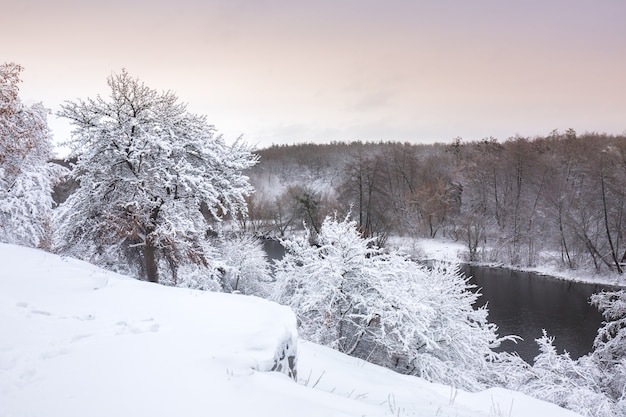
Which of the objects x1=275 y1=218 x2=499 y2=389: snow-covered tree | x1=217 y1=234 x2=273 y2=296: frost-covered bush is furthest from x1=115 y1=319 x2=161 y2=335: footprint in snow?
x1=217 y1=234 x2=273 y2=296: frost-covered bush

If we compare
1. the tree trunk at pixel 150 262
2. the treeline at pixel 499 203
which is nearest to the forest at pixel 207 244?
the tree trunk at pixel 150 262

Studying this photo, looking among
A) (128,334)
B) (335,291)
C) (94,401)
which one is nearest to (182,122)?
(335,291)

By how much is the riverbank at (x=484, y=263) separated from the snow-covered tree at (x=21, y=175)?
835 inches

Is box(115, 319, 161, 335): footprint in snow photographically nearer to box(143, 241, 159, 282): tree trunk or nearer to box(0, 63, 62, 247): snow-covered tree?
A: box(143, 241, 159, 282): tree trunk

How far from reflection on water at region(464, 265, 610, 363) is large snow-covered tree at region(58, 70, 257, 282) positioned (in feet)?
56.9

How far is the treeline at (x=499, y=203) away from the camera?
36.1 m

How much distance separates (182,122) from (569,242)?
124ft

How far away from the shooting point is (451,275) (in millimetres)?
15938

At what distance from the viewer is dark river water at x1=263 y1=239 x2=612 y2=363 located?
815 inches

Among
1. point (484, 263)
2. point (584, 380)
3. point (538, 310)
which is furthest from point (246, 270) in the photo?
point (484, 263)

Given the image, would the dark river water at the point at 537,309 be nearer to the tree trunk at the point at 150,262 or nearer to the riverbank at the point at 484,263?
the riverbank at the point at 484,263

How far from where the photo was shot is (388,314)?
13383 millimetres

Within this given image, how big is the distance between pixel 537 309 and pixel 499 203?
2738cm

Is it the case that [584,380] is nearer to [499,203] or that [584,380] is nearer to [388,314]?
[388,314]
